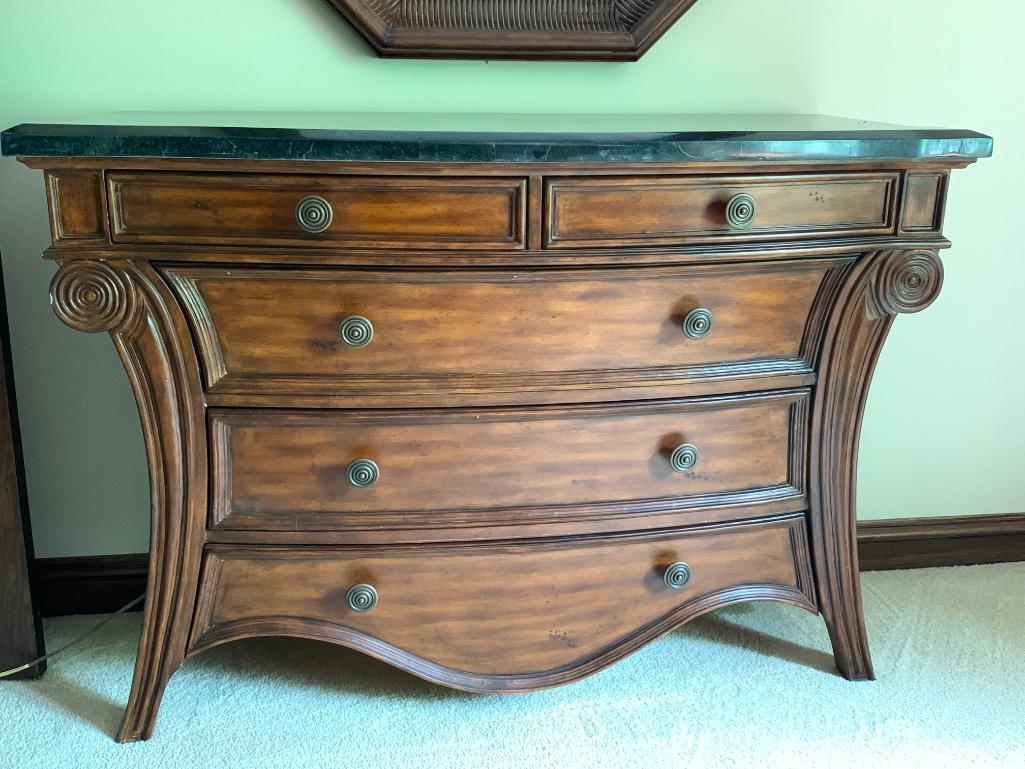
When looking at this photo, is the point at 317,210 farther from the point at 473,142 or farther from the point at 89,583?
the point at 89,583

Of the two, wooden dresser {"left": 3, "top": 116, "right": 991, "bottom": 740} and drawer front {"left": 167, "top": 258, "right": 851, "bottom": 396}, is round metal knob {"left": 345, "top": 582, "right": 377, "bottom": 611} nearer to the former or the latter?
wooden dresser {"left": 3, "top": 116, "right": 991, "bottom": 740}

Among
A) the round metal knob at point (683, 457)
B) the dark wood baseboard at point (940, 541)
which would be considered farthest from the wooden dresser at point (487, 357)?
the dark wood baseboard at point (940, 541)

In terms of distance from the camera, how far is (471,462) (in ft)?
5.11

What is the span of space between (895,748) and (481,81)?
1.50 meters

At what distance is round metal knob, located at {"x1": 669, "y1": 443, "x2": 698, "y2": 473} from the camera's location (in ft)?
5.26

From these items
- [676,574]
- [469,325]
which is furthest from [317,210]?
[676,574]

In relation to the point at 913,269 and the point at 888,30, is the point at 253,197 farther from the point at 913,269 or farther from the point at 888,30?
the point at 888,30

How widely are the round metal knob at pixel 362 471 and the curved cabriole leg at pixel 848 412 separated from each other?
782 mm

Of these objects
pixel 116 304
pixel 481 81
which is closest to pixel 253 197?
pixel 116 304

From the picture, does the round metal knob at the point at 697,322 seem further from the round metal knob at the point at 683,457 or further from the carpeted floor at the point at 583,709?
the carpeted floor at the point at 583,709

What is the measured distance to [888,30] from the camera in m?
2.02

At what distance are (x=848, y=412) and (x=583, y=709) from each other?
733mm

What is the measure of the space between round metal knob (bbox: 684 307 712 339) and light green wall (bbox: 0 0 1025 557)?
65 cm

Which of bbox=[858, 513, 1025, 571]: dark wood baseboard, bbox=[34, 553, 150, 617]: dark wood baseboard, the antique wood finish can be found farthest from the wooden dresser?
bbox=[858, 513, 1025, 571]: dark wood baseboard
